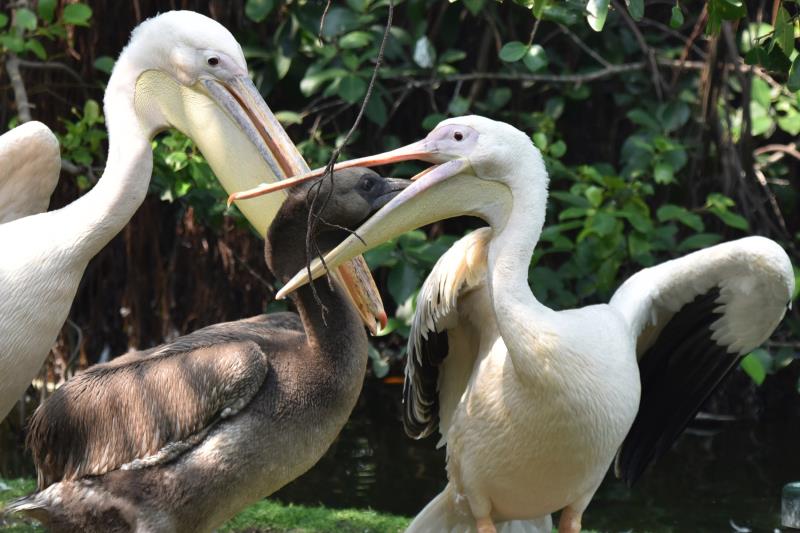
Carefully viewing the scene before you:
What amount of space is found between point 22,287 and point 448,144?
124 centimetres

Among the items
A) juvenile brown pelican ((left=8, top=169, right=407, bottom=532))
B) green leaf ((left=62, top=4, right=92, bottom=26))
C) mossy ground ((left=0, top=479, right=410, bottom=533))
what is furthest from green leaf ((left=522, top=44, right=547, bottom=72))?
green leaf ((left=62, top=4, right=92, bottom=26))

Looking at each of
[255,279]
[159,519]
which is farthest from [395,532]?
[255,279]

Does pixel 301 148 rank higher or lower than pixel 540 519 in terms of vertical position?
higher

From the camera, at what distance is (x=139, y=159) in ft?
11.8

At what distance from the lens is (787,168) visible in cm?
690

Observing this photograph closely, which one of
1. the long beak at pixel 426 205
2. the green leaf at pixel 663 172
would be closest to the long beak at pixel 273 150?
the long beak at pixel 426 205

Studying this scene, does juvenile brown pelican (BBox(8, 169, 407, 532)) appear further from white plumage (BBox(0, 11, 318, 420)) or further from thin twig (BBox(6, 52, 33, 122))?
thin twig (BBox(6, 52, 33, 122))

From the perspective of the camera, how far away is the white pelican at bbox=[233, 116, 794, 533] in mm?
3385

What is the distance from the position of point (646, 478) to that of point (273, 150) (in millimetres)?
3334

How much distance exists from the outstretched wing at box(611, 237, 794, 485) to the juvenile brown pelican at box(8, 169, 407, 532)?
871 millimetres

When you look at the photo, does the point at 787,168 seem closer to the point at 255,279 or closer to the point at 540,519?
the point at 255,279

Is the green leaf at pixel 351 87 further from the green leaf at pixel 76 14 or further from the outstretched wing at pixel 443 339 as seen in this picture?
the outstretched wing at pixel 443 339

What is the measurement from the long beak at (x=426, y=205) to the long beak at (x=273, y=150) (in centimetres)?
31

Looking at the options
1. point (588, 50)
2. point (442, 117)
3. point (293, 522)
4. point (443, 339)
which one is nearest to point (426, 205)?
point (443, 339)
